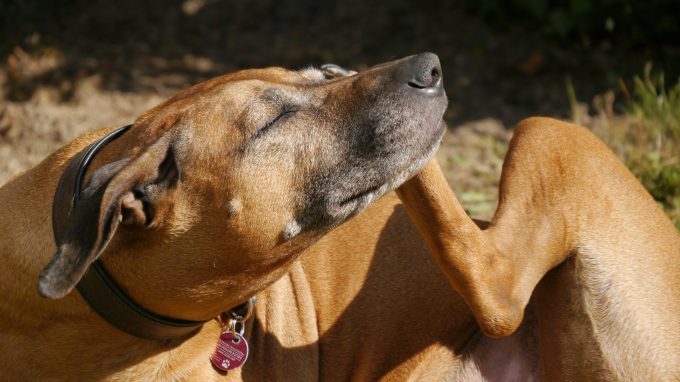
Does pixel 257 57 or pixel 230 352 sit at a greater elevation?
pixel 230 352

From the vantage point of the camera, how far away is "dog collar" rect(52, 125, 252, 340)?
3.06 metres

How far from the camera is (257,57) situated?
7.30 metres

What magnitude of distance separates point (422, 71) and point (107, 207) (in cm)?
126

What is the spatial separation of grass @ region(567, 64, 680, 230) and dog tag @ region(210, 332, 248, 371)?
286 centimetres

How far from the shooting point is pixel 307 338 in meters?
3.90

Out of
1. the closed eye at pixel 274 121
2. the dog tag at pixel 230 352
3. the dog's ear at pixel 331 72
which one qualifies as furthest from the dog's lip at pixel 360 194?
the dog tag at pixel 230 352

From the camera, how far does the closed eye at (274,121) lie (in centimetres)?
319

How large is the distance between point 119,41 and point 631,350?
17.2 feet

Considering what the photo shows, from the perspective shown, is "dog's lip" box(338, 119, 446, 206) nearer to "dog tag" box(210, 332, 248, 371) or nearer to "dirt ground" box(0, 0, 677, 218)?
"dog tag" box(210, 332, 248, 371)

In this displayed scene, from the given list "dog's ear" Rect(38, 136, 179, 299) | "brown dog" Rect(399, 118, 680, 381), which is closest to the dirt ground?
"brown dog" Rect(399, 118, 680, 381)

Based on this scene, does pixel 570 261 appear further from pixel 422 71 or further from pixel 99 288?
pixel 99 288

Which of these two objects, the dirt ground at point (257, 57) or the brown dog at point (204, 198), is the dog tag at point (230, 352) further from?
the dirt ground at point (257, 57)

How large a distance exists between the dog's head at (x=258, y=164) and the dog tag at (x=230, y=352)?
32cm

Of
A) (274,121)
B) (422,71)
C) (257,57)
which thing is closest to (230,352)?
(274,121)
